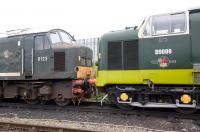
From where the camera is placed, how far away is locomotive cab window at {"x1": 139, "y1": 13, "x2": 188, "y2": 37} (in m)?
9.17

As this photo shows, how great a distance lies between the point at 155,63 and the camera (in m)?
9.39

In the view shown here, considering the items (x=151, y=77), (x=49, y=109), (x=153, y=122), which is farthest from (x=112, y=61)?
(x=49, y=109)

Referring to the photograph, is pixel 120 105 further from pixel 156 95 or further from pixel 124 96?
pixel 156 95

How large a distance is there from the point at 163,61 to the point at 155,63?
27 centimetres

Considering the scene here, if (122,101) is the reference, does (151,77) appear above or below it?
above

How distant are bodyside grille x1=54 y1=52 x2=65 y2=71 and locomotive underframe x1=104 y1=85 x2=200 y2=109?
3034 millimetres

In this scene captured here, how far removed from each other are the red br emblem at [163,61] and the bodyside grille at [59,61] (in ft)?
15.4

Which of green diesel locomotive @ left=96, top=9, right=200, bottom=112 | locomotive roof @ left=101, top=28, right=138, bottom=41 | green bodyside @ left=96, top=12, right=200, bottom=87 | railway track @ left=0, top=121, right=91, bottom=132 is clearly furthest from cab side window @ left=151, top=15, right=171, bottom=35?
railway track @ left=0, top=121, right=91, bottom=132

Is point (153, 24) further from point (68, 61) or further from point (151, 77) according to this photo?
point (68, 61)

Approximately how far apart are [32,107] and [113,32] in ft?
16.1

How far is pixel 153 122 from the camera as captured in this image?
8977mm

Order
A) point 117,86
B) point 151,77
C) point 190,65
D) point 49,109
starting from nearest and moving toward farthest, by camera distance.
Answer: point 190,65, point 151,77, point 117,86, point 49,109

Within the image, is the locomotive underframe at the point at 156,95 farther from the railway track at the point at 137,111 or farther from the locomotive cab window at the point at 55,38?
the locomotive cab window at the point at 55,38

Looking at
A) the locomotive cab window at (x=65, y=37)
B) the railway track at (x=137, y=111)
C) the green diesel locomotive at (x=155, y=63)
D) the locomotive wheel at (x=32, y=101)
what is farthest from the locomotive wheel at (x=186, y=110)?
the locomotive wheel at (x=32, y=101)
